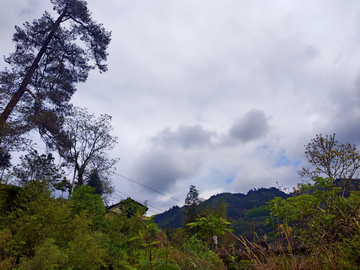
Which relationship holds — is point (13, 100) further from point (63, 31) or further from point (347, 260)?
point (347, 260)

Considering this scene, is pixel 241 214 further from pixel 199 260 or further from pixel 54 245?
pixel 199 260

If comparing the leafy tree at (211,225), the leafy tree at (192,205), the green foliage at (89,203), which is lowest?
the leafy tree at (211,225)

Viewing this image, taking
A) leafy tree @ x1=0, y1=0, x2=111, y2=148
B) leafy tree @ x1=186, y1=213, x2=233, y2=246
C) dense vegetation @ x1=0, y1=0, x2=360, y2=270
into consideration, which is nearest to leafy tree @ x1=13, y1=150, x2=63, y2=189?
dense vegetation @ x1=0, y1=0, x2=360, y2=270

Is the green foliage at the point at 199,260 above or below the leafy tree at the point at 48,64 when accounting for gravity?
below

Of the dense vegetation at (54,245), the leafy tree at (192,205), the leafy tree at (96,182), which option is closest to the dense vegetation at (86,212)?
the dense vegetation at (54,245)

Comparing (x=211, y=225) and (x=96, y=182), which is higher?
(x=96, y=182)

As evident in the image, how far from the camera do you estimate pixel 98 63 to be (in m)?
12.4

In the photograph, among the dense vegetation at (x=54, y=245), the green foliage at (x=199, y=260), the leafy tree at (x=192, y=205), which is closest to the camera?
the green foliage at (x=199, y=260)

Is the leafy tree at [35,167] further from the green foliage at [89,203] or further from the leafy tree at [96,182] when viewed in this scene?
the green foliage at [89,203]

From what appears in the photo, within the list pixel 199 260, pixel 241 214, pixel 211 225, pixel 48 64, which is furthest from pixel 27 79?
pixel 241 214

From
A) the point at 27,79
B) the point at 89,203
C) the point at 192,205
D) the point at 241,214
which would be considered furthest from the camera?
the point at 241,214

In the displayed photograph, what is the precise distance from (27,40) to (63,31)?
202 cm

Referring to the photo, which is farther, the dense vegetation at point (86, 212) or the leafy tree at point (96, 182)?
the leafy tree at point (96, 182)

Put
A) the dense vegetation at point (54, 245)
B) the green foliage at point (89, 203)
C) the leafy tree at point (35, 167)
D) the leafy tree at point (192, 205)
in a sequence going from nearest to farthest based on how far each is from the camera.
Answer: the dense vegetation at point (54, 245) → the green foliage at point (89, 203) → the leafy tree at point (35, 167) → the leafy tree at point (192, 205)
